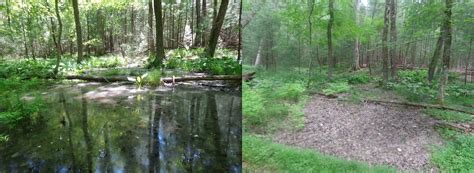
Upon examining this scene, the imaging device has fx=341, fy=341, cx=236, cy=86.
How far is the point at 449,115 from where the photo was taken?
2.12 meters

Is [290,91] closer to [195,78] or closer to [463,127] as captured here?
[463,127]

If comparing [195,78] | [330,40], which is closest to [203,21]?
[195,78]

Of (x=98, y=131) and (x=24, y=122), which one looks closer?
(x=98, y=131)

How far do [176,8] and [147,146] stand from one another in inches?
759

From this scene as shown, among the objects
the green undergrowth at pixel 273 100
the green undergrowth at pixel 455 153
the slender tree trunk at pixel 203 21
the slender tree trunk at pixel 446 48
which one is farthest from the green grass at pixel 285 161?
the slender tree trunk at pixel 203 21

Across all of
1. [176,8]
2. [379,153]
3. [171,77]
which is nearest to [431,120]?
[379,153]

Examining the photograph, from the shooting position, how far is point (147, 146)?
384 centimetres

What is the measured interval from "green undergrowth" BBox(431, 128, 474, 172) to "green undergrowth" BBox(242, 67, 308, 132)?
2.92ft

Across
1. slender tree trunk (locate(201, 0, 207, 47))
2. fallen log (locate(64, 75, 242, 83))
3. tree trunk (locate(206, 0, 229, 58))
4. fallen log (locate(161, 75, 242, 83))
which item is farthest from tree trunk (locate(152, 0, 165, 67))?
slender tree trunk (locate(201, 0, 207, 47))

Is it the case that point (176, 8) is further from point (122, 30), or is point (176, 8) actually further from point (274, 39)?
point (274, 39)

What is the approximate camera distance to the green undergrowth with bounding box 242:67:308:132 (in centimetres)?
226

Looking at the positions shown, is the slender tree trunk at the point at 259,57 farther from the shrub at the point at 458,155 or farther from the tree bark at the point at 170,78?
the tree bark at the point at 170,78

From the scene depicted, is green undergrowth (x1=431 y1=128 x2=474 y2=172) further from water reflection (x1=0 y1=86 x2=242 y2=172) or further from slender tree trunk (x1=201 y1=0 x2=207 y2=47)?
slender tree trunk (x1=201 y1=0 x2=207 y2=47)

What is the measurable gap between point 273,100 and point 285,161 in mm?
423
